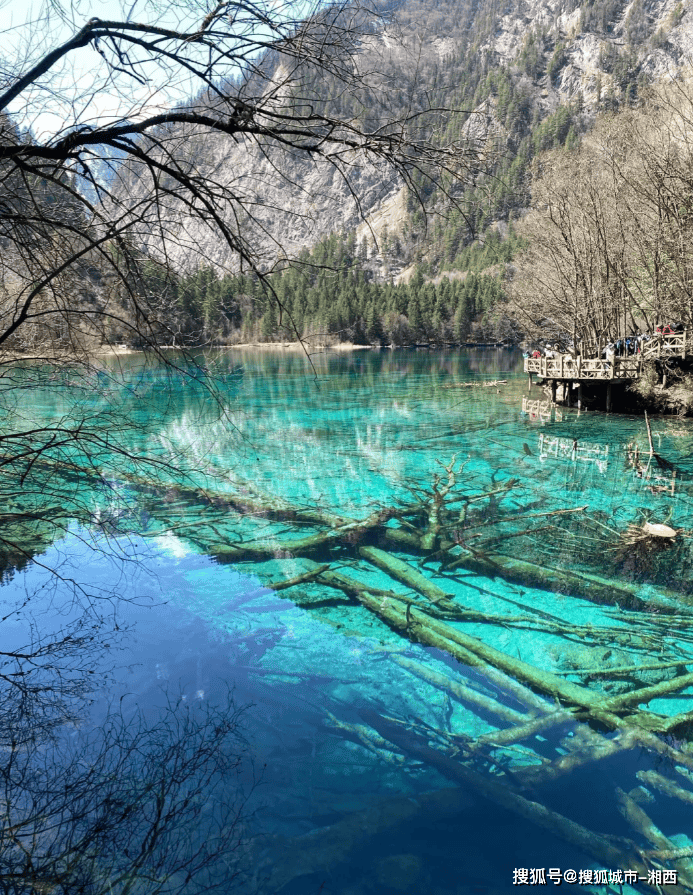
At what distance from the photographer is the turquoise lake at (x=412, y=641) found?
372 centimetres

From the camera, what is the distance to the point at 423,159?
104 inches

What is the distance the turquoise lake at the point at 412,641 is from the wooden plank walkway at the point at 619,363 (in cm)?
931

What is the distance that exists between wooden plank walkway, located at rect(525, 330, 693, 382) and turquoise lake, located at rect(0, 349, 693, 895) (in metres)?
→ 9.31

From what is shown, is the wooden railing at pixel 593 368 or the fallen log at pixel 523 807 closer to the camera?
the fallen log at pixel 523 807

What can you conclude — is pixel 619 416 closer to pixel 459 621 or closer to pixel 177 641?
pixel 459 621

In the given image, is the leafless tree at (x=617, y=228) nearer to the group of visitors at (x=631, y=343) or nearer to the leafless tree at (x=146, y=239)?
the group of visitors at (x=631, y=343)

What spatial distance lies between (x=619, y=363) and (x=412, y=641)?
19.7m

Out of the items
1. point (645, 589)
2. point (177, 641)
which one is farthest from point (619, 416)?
point (177, 641)

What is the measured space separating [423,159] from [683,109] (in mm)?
23512

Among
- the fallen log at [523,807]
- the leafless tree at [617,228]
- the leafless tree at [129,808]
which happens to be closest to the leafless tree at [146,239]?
the leafless tree at [129,808]

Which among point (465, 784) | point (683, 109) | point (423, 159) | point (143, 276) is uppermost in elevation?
point (683, 109)

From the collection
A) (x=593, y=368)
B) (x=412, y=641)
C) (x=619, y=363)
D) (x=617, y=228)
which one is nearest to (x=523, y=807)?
(x=412, y=641)

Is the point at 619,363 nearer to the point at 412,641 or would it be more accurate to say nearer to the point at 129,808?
the point at 412,641

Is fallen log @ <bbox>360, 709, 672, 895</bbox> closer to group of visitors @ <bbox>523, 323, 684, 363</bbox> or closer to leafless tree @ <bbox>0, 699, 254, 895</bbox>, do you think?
leafless tree @ <bbox>0, 699, 254, 895</bbox>
